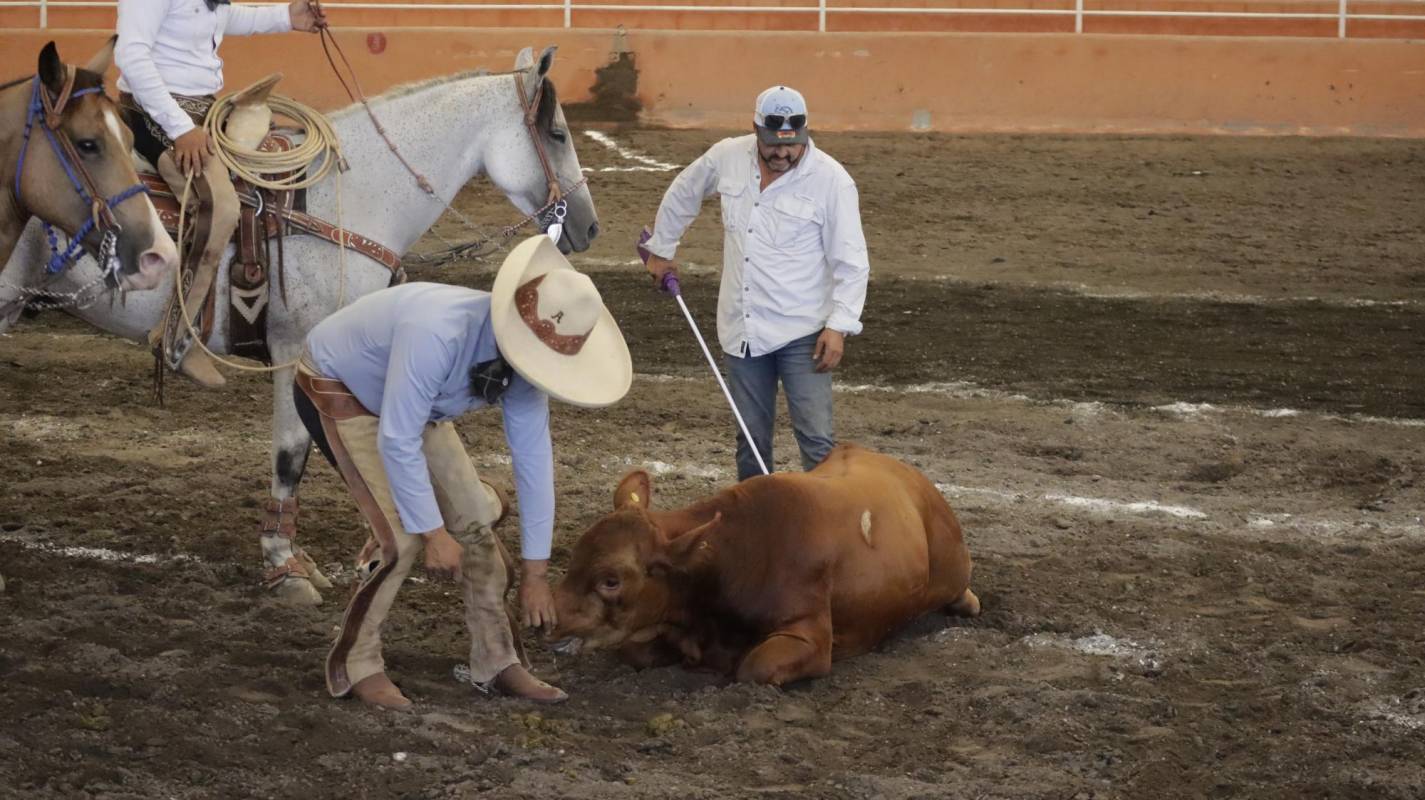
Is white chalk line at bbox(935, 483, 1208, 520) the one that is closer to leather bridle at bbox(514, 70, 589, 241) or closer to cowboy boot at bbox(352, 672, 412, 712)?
leather bridle at bbox(514, 70, 589, 241)

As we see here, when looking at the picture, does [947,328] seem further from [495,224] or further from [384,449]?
[384,449]

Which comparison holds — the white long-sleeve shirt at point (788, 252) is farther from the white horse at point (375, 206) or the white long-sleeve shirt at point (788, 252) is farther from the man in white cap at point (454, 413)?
A: the man in white cap at point (454, 413)

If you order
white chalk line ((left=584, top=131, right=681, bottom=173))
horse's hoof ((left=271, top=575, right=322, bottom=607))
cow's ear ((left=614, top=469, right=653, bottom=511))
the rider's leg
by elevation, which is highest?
the rider's leg

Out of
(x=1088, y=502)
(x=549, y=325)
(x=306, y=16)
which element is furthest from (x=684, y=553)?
(x=306, y=16)

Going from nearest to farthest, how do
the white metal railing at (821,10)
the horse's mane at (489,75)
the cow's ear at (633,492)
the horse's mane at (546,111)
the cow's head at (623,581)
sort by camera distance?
the cow's head at (623,581), the cow's ear at (633,492), the horse's mane at (489,75), the horse's mane at (546,111), the white metal railing at (821,10)

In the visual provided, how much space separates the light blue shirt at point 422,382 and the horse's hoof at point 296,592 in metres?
1.44

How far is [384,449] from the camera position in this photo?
5.40m

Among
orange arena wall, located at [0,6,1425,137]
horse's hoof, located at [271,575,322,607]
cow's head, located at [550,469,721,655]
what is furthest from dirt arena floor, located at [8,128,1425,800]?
orange arena wall, located at [0,6,1425,137]

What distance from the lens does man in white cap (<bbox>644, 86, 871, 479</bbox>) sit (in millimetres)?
7145

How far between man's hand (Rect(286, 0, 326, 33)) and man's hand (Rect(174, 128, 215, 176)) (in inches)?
42.3

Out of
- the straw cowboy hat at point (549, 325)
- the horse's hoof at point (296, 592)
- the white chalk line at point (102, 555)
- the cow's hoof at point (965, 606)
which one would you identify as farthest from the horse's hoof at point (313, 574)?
the cow's hoof at point (965, 606)

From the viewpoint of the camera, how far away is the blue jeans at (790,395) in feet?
24.0

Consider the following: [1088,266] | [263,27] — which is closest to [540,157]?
[263,27]

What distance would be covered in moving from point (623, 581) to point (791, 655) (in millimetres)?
610
